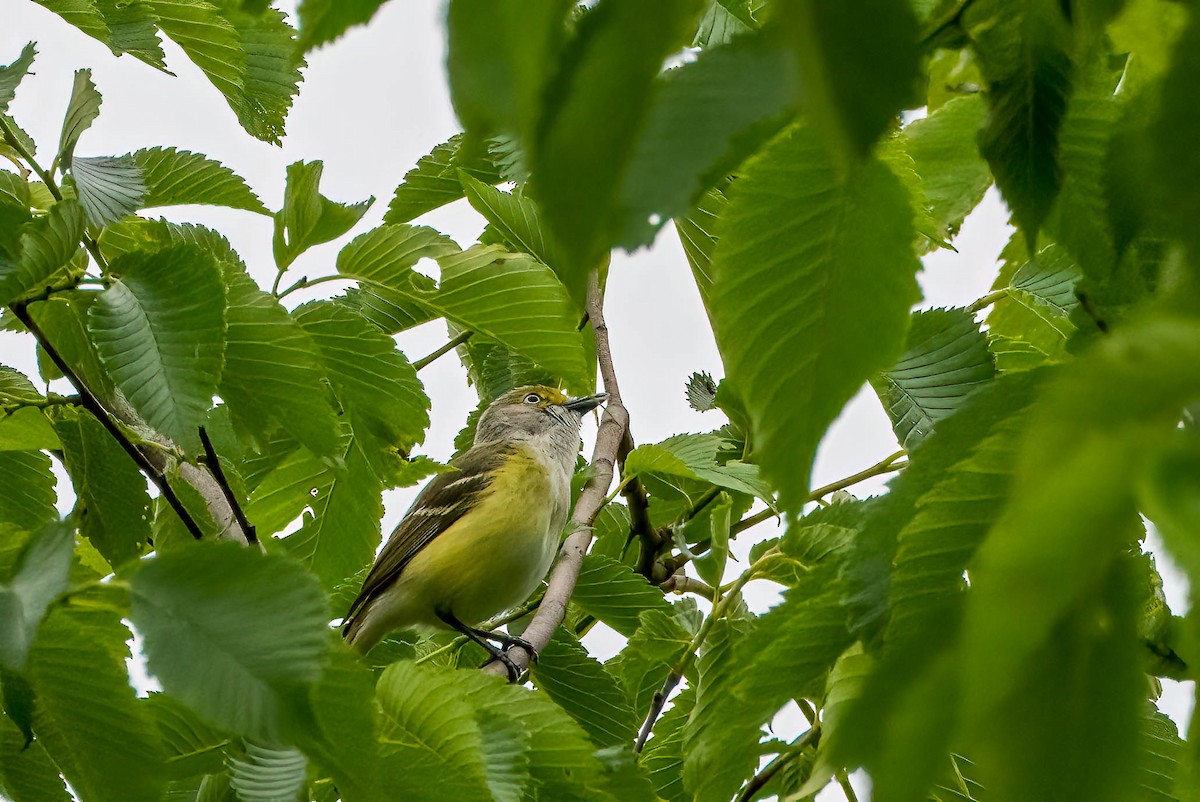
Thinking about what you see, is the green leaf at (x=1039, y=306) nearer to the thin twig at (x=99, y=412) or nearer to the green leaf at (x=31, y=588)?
the green leaf at (x=31, y=588)

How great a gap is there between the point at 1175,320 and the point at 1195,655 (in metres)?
0.14

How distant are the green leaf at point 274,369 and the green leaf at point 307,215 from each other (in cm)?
33

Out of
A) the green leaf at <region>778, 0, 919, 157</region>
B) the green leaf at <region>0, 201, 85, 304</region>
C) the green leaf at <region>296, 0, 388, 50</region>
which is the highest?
the green leaf at <region>0, 201, 85, 304</region>

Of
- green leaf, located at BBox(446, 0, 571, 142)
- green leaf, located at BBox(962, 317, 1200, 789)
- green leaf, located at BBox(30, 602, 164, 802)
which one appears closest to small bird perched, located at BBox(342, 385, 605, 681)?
green leaf, located at BBox(30, 602, 164, 802)

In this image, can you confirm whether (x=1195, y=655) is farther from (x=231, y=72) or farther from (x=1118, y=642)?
(x=231, y=72)

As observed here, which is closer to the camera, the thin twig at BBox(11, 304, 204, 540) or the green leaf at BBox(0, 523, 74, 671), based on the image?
the green leaf at BBox(0, 523, 74, 671)

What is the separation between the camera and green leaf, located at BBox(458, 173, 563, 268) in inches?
128

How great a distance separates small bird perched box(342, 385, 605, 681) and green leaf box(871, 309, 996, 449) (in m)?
2.58

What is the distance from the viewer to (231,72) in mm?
2922

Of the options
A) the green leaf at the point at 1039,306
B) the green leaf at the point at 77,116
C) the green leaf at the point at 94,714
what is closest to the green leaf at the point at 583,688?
the green leaf at the point at 1039,306

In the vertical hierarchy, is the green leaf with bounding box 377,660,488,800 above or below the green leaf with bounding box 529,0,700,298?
below

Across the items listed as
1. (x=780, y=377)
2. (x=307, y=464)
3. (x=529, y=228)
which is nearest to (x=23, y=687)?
(x=780, y=377)

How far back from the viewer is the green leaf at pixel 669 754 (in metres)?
2.96

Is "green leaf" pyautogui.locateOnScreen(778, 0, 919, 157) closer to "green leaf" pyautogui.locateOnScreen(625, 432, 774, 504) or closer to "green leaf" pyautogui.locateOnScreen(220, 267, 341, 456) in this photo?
"green leaf" pyautogui.locateOnScreen(220, 267, 341, 456)
